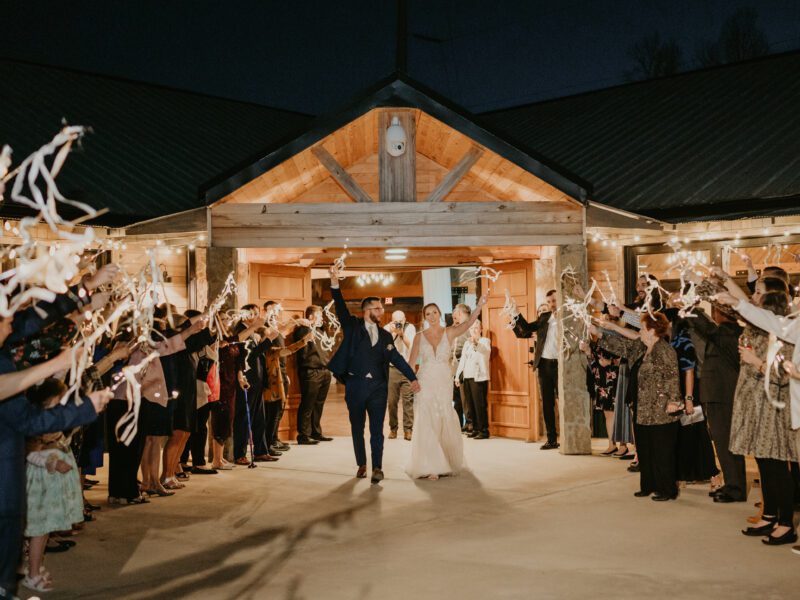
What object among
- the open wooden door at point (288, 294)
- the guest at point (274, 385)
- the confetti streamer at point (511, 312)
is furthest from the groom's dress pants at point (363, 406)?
the open wooden door at point (288, 294)

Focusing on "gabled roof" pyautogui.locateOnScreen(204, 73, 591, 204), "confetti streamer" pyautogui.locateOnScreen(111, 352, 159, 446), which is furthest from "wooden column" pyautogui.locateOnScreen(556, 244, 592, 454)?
"confetti streamer" pyautogui.locateOnScreen(111, 352, 159, 446)

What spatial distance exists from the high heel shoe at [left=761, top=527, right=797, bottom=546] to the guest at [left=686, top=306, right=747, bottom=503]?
158 centimetres

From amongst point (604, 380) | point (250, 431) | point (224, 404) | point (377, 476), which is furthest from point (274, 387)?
point (604, 380)

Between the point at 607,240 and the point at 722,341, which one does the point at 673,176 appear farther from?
the point at 722,341

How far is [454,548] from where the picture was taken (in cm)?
604

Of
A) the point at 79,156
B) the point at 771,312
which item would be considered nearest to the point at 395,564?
the point at 771,312

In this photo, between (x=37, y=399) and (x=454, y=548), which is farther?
(x=454, y=548)

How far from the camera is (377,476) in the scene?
8.89 metres

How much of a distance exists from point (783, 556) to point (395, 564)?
272 centimetres

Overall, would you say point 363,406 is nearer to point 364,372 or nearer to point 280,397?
point 364,372

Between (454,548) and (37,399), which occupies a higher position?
(37,399)

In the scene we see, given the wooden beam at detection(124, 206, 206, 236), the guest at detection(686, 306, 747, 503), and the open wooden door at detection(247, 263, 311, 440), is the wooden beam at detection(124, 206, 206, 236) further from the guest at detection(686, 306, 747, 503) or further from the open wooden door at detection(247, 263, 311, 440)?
the guest at detection(686, 306, 747, 503)

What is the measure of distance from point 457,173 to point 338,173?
1477 mm

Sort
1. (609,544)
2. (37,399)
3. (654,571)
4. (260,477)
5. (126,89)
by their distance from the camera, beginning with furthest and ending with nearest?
(126,89) → (260,477) → (609,544) → (654,571) → (37,399)
